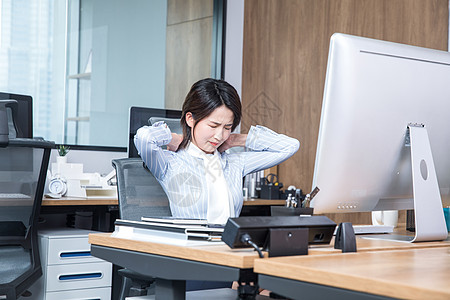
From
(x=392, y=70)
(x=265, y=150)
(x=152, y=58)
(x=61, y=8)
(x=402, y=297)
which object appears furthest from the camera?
(x=152, y=58)

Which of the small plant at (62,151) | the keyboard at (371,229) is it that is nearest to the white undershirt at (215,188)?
the keyboard at (371,229)

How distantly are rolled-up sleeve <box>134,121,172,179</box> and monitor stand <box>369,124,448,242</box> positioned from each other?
33.6 inches

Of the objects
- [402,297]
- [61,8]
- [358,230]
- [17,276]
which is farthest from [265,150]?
[61,8]

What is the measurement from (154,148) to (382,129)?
0.83 meters

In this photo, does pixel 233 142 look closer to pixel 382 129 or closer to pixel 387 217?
pixel 387 217

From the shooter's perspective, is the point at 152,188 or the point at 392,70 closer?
the point at 392,70

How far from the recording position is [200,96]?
216 centimetres

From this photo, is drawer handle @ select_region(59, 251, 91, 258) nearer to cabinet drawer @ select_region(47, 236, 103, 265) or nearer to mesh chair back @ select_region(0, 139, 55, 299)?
cabinet drawer @ select_region(47, 236, 103, 265)

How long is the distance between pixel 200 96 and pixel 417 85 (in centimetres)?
82

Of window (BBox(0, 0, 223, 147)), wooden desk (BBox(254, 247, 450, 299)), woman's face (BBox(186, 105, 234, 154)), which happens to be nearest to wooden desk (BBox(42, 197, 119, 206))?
window (BBox(0, 0, 223, 147))

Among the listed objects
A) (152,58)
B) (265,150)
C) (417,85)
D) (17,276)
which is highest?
(152,58)

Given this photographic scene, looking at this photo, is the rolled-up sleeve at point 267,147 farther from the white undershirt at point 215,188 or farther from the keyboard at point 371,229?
the keyboard at point 371,229

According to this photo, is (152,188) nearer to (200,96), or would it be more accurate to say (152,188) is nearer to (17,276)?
A: (200,96)

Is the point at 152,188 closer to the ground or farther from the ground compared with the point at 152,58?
closer to the ground
